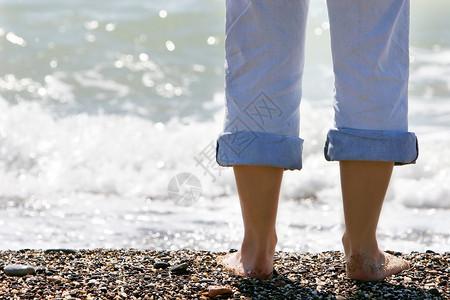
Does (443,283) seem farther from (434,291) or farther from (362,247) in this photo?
(362,247)

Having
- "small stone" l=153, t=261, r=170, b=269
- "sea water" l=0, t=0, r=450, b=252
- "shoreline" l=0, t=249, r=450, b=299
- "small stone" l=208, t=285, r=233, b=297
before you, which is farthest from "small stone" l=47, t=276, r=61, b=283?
"sea water" l=0, t=0, r=450, b=252

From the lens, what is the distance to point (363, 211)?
5.21ft

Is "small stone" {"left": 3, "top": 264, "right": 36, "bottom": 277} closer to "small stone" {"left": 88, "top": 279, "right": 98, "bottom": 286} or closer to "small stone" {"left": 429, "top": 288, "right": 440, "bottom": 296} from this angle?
"small stone" {"left": 88, "top": 279, "right": 98, "bottom": 286}

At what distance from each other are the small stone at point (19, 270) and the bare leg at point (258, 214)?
594 mm

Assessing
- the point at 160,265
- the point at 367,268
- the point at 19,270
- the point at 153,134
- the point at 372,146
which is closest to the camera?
the point at 372,146

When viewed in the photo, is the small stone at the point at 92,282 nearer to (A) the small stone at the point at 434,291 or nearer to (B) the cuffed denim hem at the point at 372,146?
(B) the cuffed denim hem at the point at 372,146

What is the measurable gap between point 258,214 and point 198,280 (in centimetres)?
26

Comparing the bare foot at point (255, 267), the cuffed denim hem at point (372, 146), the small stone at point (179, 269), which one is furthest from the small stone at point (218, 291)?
the cuffed denim hem at point (372, 146)

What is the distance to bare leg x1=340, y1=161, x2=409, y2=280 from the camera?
157 cm

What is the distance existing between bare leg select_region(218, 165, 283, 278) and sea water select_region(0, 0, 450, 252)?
1005 millimetres

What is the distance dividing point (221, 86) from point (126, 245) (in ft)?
12.9

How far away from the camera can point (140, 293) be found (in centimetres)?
160

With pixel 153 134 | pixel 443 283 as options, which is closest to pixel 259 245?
pixel 443 283

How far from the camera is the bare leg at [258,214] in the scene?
162cm
